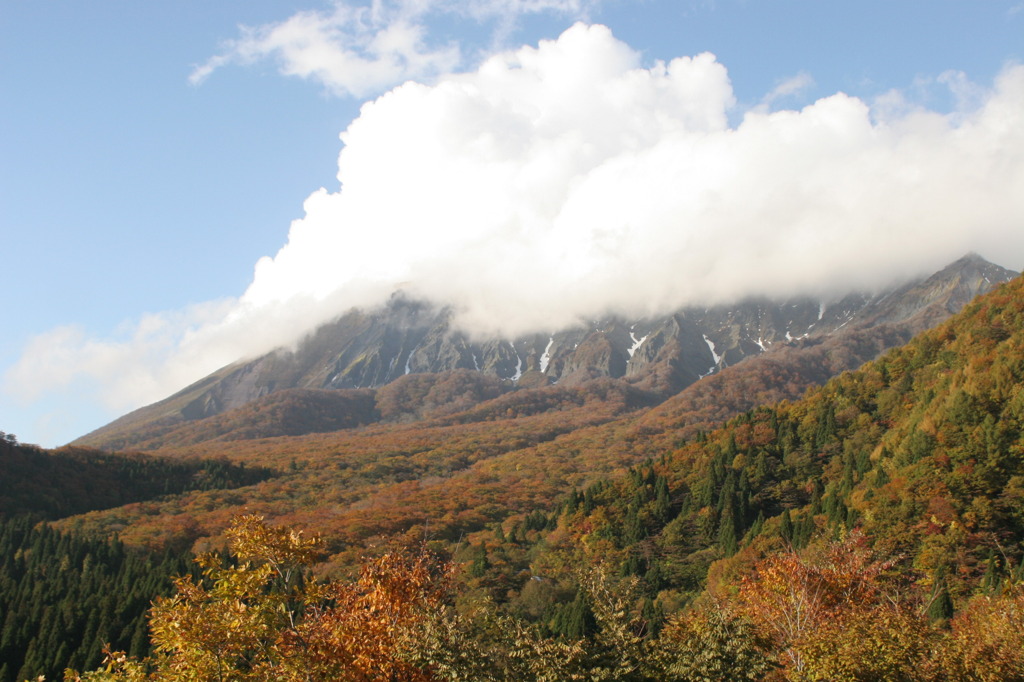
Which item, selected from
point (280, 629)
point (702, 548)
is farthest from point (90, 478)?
point (280, 629)

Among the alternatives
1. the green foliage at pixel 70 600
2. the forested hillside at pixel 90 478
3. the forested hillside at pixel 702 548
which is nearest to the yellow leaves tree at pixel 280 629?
the forested hillside at pixel 702 548

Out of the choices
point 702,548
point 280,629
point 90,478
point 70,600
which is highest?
point 90,478

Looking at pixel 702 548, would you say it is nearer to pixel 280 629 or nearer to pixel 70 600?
pixel 70 600

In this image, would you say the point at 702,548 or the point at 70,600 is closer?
the point at 70,600

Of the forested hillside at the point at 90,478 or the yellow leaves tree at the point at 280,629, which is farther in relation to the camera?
the forested hillside at the point at 90,478

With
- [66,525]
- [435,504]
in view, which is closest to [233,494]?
[66,525]

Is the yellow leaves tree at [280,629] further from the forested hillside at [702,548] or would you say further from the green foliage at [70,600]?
the green foliage at [70,600]

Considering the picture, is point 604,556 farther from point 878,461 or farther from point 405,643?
point 405,643

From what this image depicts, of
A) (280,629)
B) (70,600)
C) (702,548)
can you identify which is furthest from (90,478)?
(280,629)

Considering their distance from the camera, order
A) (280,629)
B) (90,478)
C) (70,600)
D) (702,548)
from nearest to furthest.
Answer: (280,629) → (70,600) → (702,548) → (90,478)

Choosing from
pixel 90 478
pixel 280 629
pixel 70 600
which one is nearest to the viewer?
pixel 280 629

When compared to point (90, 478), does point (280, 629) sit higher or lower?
lower

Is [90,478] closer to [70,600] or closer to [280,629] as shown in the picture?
[70,600]

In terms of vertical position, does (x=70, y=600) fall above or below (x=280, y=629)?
below
